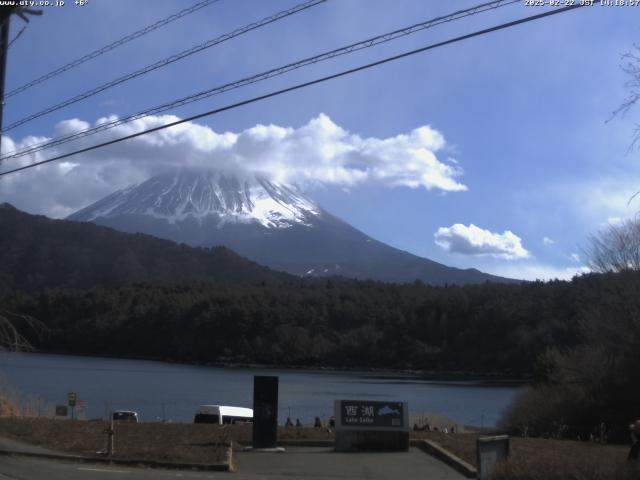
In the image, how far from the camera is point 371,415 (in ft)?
59.2

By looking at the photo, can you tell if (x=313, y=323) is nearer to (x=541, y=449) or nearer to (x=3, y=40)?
(x=541, y=449)

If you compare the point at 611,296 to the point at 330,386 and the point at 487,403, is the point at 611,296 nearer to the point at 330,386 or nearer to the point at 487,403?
the point at 487,403

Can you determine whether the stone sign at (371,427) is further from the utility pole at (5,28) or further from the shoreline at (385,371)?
the shoreline at (385,371)

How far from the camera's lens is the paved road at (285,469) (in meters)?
13.9

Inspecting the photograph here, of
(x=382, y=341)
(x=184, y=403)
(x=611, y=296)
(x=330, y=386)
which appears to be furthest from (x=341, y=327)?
(x=611, y=296)

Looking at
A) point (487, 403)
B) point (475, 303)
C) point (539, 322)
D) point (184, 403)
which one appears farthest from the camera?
point (475, 303)

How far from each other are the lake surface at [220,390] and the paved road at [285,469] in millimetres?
29090

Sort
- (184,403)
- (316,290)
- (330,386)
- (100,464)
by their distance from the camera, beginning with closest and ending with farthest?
(100,464), (184,403), (330,386), (316,290)

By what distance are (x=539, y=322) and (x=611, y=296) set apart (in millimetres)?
75374

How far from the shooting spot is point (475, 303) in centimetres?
12625

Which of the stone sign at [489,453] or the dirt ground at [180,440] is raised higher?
the stone sign at [489,453]

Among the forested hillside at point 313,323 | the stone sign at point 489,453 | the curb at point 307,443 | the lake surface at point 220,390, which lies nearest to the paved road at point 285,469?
the curb at point 307,443

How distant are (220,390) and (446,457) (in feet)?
197

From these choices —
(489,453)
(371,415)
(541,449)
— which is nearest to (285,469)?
(371,415)
